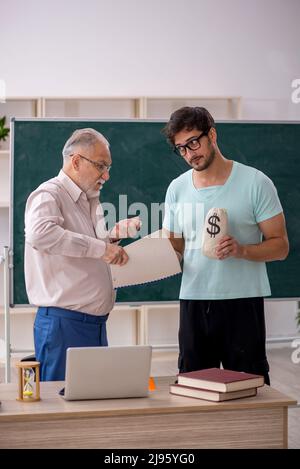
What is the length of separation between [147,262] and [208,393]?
900 millimetres

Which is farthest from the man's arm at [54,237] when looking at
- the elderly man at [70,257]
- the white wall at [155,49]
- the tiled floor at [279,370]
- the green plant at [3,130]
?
the white wall at [155,49]

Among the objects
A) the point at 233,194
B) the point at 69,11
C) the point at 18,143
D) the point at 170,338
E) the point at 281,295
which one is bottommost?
the point at 170,338

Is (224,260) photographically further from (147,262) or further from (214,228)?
(147,262)

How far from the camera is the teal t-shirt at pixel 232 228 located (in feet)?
10.3

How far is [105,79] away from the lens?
723 cm

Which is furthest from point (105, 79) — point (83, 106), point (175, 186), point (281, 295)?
point (175, 186)

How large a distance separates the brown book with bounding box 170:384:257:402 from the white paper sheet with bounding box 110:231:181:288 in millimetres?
706

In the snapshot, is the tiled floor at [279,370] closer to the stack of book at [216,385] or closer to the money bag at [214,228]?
the money bag at [214,228]

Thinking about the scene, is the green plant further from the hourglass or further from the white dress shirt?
the hourglass

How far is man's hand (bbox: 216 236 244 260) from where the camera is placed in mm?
3036

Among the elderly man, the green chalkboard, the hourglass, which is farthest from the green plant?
the hourglass

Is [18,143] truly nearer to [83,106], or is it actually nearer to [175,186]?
[175,186]

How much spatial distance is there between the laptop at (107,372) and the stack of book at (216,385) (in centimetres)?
12

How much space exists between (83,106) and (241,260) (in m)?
4.23
